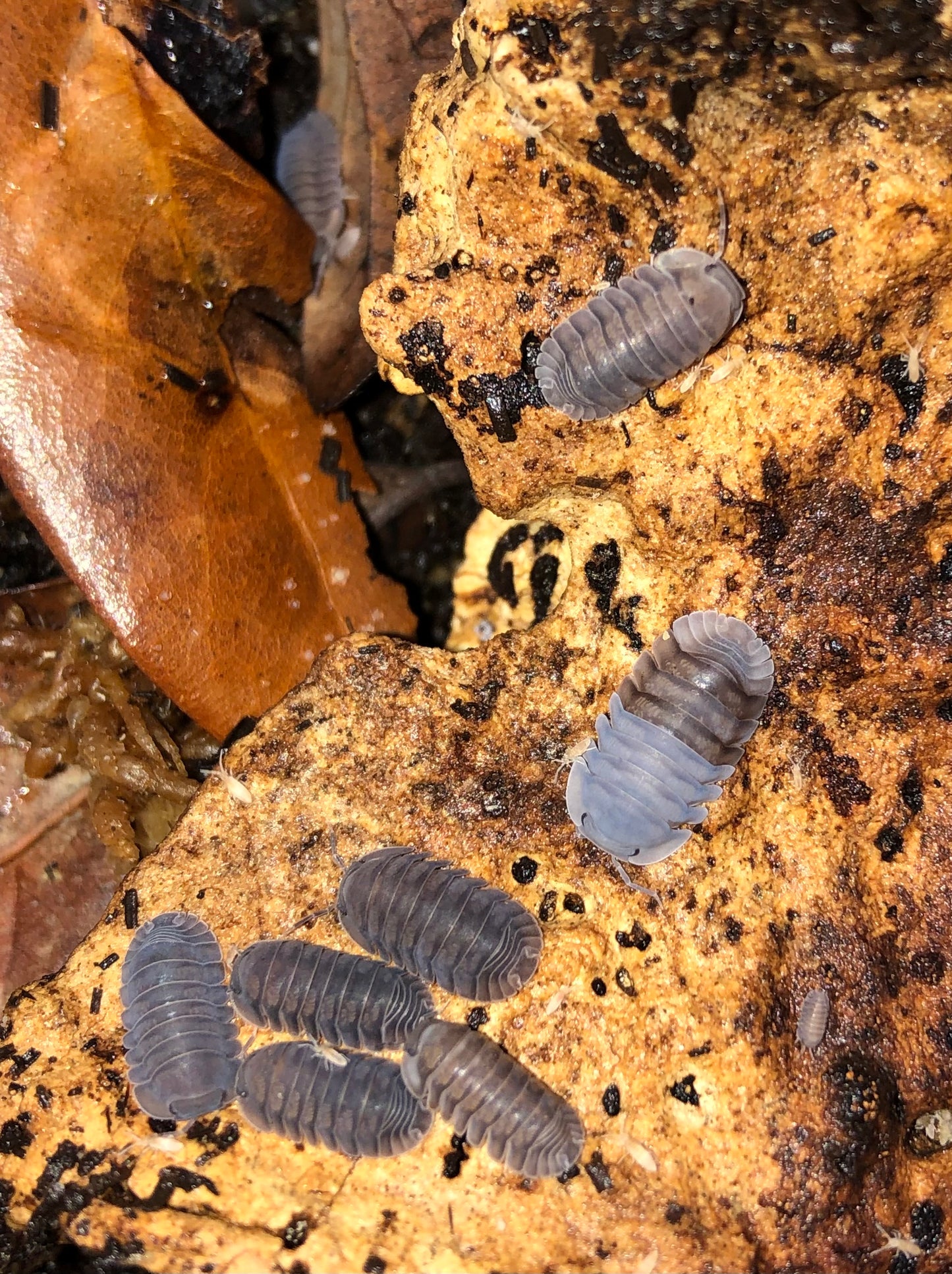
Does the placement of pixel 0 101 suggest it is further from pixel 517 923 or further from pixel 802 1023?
pixel 802 1023

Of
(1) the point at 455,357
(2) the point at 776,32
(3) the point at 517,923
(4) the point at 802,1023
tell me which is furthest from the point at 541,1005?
(2) the point at 776,32

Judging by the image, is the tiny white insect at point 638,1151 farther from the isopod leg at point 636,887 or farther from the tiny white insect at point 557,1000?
the isopod leg at point 636,887

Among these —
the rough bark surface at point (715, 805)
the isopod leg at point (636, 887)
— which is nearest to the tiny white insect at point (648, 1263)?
the rough bark surface at point (715, 805)

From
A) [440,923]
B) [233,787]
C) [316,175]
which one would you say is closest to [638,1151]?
[440,923]

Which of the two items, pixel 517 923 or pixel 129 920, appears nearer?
pixel 517 923

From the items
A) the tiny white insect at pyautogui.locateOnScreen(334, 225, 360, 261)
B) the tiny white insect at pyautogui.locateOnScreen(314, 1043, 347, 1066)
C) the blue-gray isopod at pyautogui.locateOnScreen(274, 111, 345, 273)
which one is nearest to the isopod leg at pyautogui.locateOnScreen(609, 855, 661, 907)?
the tiny white insect at pyautogui.locateOnScreen(314, 1043, 347, 1066)
